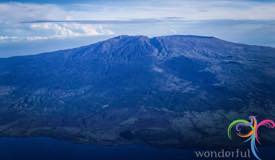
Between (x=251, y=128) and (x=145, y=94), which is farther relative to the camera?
(x=145, y=94)

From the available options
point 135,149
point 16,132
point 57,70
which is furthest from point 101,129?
point 57,70

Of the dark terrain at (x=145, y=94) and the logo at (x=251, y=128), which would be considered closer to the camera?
the logo at (x=251, y=128)

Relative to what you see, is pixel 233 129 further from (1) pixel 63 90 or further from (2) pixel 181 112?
(1) pixel 63 90

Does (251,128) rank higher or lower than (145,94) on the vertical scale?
lower

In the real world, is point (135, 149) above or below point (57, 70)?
below

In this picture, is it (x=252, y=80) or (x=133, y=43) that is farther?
(x=133, y=43)

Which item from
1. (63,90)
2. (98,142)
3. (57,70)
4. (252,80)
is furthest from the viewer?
(57,70)
